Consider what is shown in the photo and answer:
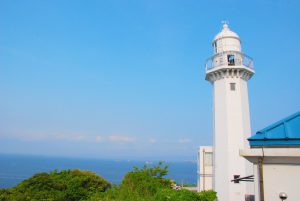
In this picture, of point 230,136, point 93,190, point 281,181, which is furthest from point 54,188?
point 281,181

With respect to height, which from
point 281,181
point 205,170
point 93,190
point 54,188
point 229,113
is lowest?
point 93,190

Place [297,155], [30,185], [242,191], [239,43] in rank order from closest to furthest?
[297,155]
[30,185]
[242,191]
[239,43]

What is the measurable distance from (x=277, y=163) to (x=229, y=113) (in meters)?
13.8

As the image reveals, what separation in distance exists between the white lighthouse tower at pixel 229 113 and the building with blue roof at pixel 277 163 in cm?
1312

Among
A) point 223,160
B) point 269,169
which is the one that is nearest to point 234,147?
point 223,160

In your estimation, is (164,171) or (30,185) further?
(164,171)

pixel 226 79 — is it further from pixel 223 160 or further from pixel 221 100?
pixel 223 160

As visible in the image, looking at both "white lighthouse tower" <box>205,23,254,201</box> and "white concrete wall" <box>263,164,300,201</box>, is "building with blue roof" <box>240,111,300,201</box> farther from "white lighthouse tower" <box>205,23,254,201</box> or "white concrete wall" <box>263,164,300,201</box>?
"white lighthouse tower" <box>205,23,254,201</box>

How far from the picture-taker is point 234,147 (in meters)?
17.3

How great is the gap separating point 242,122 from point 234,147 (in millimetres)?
1745

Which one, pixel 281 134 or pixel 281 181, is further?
pixel 281 134

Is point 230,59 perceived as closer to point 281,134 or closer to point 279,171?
point 281,134

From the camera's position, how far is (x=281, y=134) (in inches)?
184

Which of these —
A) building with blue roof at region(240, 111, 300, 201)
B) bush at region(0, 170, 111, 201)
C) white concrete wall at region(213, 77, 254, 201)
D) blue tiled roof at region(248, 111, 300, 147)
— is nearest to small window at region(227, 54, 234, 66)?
white concrete wall at region(213, 77, 254, 201)
